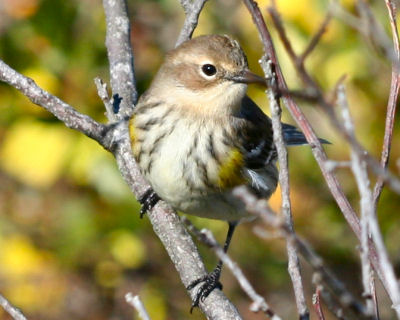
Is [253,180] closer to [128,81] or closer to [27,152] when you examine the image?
[128,81]

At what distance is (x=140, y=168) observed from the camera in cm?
409

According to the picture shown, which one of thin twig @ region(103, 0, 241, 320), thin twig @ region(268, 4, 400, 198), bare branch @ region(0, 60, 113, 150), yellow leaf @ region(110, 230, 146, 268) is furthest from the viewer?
yellow leaf @ region(110, 230, 146, 268)

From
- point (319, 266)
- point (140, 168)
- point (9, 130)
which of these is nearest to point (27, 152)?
point (9, 130)

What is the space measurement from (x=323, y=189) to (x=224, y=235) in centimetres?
91

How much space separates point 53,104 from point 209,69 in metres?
0.83

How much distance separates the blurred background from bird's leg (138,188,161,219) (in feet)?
2.83

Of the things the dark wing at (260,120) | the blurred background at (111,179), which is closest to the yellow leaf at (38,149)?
the blurred background at (111,179)

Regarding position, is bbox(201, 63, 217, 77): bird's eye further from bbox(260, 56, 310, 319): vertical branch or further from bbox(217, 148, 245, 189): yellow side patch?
bbox(260, 56, 310, 319): vertical branch

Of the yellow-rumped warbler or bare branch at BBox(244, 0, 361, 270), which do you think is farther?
the yellow-rumped warbler

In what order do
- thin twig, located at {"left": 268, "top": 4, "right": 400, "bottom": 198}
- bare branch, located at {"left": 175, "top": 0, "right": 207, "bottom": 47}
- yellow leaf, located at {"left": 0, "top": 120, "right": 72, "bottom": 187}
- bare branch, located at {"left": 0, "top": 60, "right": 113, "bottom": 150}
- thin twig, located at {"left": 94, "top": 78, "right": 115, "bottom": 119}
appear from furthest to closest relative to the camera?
1. yellow leaf, located at {"left": 0, "top": 120, "right": 72, "bottom": 187}
2. bare branch, located at {"left": 175, "top": 0, "right": 207, "bottom": 47}
3. thin twig, located at {"left": 94, "top": 78, "right": 115, "bottom": 119}
4. bare branch, located at {"left": 0, "top": 60, "right": 113, "bottom": 150}
5. thin twig, located at {"left": 268, "top": 4, "right": 400, "bottom": 198}

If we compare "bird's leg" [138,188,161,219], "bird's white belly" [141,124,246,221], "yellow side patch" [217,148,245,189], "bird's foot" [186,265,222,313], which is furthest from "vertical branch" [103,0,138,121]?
"bird's foot" [186,265,222,313]

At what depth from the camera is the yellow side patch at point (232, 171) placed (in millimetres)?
3861

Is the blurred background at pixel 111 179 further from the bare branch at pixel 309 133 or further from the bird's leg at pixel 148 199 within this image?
the bare branch at pixel 309 133

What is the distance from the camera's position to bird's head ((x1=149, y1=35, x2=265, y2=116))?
12.5 feet
